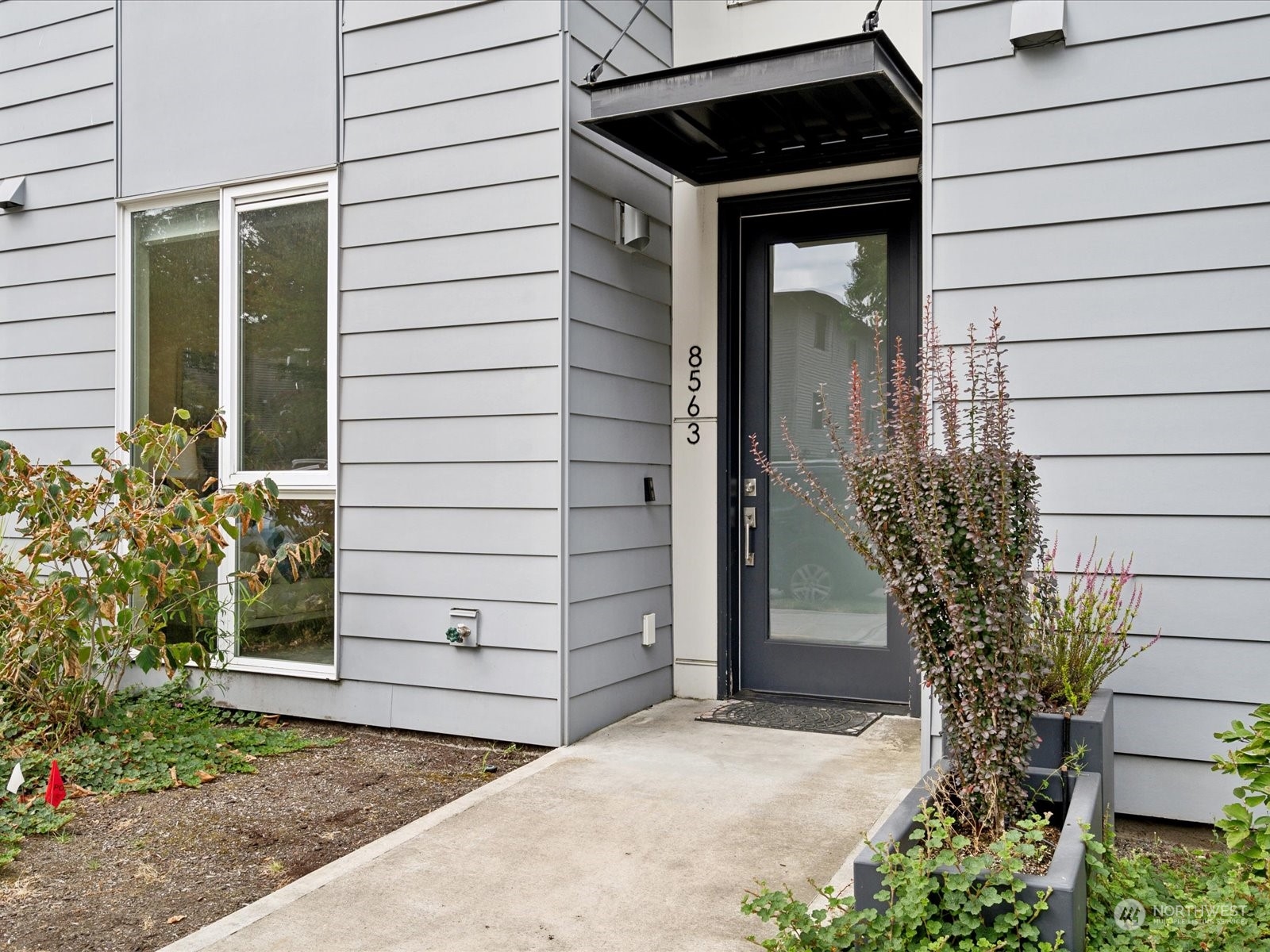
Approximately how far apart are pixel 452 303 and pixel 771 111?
149 centimetres

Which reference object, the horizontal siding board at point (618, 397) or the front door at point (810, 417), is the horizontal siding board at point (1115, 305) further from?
the horizontal siding board at point (618, 397)

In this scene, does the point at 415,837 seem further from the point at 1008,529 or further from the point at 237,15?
the point at 237,15

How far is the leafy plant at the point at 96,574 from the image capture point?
3.83 meters

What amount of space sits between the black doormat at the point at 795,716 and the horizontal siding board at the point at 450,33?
9.43ft

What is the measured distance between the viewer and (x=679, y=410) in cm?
482

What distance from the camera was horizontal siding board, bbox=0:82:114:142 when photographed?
5156 mm

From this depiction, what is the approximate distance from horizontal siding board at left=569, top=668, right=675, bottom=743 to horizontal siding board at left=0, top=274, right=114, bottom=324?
314 centimetres

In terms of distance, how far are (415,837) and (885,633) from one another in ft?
7.53

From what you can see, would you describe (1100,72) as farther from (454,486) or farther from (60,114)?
(60,114)

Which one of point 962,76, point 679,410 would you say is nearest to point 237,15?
point 679,410

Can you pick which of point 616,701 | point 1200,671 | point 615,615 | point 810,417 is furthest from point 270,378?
point 1200,671

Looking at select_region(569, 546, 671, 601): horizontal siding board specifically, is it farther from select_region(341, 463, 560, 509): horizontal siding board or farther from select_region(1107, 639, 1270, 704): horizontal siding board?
select_region(1107, 639, 1270, 704): horizontal siding board

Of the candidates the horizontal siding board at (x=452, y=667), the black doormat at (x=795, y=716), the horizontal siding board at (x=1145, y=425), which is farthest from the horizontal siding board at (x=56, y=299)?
the horizontal siding board at (x=1145, y=425)

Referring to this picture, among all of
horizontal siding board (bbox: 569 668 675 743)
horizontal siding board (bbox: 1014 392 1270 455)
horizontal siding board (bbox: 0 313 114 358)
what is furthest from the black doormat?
horizontal siding board (bbox: 0 313 114 358)
